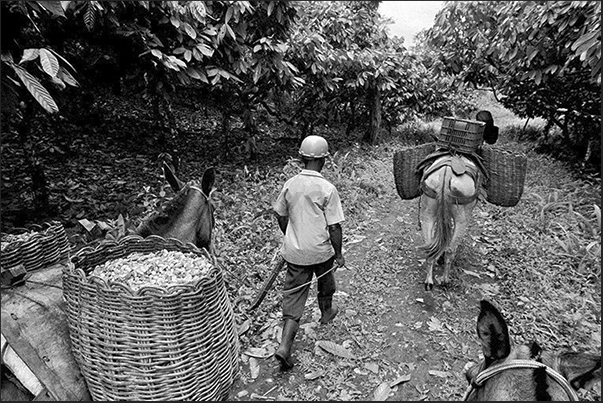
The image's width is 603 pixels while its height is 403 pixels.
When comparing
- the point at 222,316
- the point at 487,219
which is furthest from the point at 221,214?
the point at 487,219

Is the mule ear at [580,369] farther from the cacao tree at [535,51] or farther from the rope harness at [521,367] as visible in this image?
the cacao tree at [535,51]

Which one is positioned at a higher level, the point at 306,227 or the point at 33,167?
the point at 306,227

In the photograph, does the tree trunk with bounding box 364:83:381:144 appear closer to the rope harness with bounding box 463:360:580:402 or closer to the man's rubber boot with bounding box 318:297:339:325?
the man's rubber boot with bounding box 318:297:339:325

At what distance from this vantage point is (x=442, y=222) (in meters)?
3.91

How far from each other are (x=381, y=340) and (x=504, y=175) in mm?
2335

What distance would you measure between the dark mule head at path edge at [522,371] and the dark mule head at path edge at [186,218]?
225 cm

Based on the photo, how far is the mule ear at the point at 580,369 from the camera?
1.57m

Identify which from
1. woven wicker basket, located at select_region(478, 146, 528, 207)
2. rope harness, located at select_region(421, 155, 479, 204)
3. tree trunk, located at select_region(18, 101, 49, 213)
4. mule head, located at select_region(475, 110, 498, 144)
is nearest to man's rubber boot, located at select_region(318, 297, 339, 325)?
rope harness, located at select_region(421, 155, 479, 204)

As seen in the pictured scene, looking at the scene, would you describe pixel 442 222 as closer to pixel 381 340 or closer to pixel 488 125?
pixel 381 340

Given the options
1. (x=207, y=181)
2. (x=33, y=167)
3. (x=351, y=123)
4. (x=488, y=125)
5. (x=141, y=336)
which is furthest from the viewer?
(x=351, y=123)

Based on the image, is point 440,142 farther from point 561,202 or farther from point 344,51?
point 344,51

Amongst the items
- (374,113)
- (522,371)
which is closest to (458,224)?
(522,371)

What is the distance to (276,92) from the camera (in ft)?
26.0

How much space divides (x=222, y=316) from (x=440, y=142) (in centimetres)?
318
